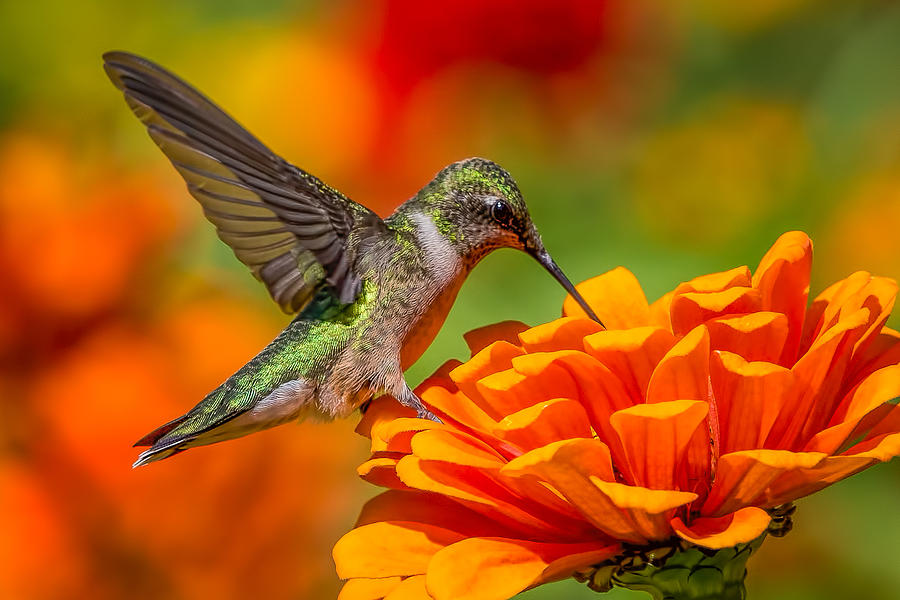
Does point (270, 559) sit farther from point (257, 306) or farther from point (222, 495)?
point (257, 306)

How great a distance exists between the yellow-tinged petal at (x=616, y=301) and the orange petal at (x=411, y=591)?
219mm

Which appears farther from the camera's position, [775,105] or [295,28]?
[295,28]

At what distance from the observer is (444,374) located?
73 centimetres

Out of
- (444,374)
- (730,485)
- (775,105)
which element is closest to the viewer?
(730,485)

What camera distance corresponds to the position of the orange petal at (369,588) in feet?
1.93

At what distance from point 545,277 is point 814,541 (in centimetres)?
40

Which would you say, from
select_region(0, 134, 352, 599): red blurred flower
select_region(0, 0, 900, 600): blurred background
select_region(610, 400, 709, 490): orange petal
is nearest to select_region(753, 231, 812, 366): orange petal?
select_region(610, 400, 709, 490): orange petal

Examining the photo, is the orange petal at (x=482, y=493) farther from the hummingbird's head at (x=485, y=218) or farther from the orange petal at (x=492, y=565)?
the hummingbird's head at (x=485, y=218)

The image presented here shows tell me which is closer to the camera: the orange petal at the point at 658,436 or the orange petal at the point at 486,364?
the orange petal at the point at 658,436

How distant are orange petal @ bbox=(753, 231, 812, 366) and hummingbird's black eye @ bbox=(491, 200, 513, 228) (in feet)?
0.83

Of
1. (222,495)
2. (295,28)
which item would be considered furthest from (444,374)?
(295,28)

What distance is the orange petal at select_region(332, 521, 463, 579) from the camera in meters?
0.57

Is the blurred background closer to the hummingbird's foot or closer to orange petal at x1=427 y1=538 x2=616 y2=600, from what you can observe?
the hummingbird's foot

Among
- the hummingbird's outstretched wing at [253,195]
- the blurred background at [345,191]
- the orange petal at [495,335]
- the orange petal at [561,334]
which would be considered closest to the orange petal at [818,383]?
the orange petal at [561,334]
